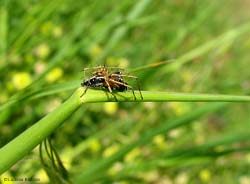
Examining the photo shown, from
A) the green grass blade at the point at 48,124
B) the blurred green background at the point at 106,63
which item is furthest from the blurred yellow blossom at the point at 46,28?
the green grass blade at the point at 48,124

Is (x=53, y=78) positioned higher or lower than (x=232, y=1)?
lower

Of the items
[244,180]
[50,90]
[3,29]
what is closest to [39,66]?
[3,29]

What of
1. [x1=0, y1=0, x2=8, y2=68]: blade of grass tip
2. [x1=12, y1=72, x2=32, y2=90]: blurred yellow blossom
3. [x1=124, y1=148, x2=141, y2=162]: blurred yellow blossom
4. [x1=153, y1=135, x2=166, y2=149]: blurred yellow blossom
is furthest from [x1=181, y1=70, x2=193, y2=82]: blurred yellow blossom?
[x1=0, y1=0, x2=8, y2=68]: blade of grass tip

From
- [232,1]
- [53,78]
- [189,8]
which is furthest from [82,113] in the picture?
[232,1]

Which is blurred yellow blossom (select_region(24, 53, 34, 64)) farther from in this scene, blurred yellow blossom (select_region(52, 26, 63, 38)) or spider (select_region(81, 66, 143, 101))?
spider (select_region(81, 66, 143, 101))

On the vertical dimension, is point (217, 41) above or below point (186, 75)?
below

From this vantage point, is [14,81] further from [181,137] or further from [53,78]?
[181,137]

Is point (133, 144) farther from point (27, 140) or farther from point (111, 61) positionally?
point (111, 61)
